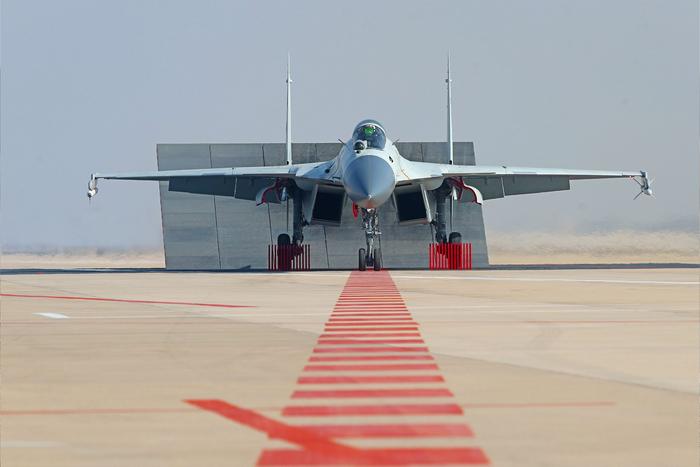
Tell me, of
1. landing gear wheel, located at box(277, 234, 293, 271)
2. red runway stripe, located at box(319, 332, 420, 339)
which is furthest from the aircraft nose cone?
red runway stripe, located at box(319, 332, 420, 339)

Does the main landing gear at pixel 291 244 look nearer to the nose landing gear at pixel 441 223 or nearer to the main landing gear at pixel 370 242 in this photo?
the main landing gear at pixel 370 242

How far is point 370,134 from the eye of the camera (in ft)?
97.4

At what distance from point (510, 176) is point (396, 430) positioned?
1274 inches

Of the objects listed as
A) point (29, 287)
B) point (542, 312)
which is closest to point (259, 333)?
point (542, 312)

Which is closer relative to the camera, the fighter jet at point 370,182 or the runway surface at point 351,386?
the runway surface at point 351,386

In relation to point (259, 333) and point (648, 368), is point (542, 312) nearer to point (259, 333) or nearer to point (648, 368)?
point (259, 333)

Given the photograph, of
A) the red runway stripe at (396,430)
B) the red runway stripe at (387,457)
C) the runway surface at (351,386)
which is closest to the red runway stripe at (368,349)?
the runway surface at (351,386)

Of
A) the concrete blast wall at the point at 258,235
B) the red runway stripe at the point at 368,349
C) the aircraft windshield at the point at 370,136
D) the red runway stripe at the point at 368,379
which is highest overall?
the aircraft windshield at the point at 370,136

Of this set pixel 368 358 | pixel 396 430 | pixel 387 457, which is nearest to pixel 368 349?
pixel 368 358

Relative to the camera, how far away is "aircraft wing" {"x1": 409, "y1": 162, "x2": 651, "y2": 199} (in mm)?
34125

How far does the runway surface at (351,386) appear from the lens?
463cm

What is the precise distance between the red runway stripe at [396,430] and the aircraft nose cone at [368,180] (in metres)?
23.1

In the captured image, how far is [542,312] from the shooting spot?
A: 1296 cm

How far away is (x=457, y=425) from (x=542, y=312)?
7985 mm
